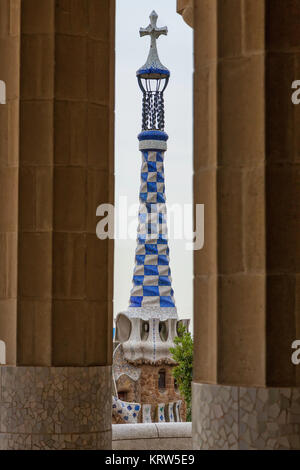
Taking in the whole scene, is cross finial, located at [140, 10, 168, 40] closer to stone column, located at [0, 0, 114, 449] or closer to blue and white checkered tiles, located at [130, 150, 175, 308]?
blue and white checkered tiles, located at [130, 150, 175, 308]

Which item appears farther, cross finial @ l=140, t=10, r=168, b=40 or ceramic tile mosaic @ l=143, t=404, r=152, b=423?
cross finial @ l=140, t=10, r=168, b=40

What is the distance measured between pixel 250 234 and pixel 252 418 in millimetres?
1158

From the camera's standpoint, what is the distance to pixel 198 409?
664 cm

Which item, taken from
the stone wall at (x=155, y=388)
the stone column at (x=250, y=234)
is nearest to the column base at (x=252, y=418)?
the stone column at (x=250, y=234)

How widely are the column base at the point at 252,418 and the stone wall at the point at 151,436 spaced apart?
19.2 ft

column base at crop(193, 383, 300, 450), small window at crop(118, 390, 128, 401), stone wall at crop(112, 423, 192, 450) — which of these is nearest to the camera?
column base at crop(193, 383, 300, 450)

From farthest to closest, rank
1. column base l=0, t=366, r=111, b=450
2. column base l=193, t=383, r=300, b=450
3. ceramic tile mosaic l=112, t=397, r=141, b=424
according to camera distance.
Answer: ceramic tile mosaic l=112, t=397, r=141, b=424
column base l=0, t=366, r=111, b=450
column base l=193, t=383, r=300, b=450

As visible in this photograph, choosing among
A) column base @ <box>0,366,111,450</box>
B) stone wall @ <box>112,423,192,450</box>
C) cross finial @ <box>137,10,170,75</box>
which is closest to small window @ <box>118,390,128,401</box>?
cross finial @ <box>137,10,170,75</box>

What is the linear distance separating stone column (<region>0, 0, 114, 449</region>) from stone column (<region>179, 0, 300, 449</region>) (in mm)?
2118

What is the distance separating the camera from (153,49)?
3148 cm

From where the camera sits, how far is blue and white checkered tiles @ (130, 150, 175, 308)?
31.6m

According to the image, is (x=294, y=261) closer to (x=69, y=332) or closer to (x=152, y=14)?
(x=69, y=332)

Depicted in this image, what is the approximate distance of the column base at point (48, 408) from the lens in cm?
843

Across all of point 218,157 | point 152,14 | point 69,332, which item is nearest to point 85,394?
point 69,332
